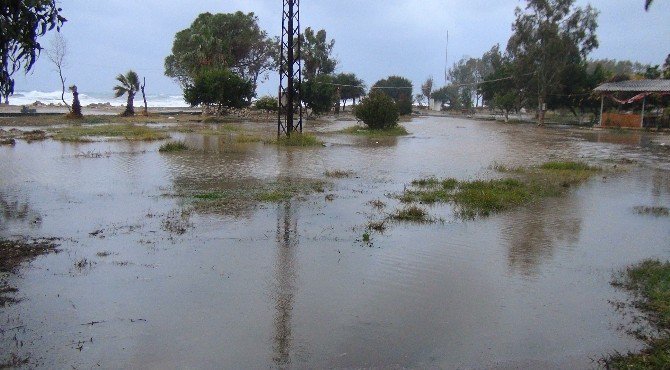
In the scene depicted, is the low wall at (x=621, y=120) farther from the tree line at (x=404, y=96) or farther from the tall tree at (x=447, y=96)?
the tall tree at (x=447, y=96)

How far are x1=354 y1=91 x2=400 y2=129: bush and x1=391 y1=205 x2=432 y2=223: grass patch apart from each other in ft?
82.5

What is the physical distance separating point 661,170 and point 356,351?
17774 mm

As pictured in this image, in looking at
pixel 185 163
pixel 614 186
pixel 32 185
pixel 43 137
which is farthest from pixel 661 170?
pixel 43 137

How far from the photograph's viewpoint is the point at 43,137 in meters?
27.0

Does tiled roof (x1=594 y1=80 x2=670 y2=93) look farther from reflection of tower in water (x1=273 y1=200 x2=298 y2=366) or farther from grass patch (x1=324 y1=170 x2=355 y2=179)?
reflection of tower in water (x1=273 y1=200 x2=298 y2=366)

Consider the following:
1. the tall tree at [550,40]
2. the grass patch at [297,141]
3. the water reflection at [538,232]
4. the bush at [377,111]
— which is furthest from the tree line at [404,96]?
the water reflection at [538,232]

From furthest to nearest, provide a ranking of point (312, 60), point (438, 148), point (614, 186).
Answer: point (312, 60) < point (438, 148) < point (614, 186)

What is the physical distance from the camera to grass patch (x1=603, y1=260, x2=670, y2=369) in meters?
4.87

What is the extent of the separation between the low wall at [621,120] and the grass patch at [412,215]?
41.4 meters

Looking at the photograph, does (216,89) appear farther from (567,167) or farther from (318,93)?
(567,167)

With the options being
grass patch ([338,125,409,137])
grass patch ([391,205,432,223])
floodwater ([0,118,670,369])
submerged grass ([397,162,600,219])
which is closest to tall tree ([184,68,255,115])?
grass patch ([338,125,409,137])

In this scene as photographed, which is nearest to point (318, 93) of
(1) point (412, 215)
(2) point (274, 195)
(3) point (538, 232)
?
(2) point (274, 195)

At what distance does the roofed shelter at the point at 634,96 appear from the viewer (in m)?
44.5

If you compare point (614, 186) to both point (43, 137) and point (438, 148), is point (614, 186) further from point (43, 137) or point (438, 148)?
point (43, 137)
